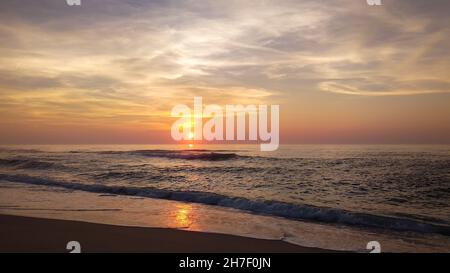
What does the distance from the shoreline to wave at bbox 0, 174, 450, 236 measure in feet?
12.2

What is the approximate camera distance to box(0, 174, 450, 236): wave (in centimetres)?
957

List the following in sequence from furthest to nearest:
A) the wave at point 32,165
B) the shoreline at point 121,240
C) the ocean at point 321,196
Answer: the wave at point 32,165
the ocean at point 321,196
the shoreline at point 121,240

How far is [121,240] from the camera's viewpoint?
707 centimetres

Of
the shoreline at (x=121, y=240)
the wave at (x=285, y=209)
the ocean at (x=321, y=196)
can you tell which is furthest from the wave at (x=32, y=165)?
the shoreline at (x=121, y=240)

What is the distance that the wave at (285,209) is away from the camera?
957 cm

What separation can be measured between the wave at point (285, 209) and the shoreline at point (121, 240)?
373 cm

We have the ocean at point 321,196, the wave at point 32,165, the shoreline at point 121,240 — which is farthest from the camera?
the wave at point 32,165

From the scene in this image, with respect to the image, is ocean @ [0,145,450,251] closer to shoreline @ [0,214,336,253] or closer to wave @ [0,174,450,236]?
wave @ [0,174,450,236]

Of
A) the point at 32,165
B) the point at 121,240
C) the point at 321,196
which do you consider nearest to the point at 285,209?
the point at 321,196

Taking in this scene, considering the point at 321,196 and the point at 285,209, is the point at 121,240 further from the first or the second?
the point at 321,196

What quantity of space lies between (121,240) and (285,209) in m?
6.05

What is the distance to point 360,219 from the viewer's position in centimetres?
1027

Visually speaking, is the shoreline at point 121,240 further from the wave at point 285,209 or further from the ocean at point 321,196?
the wave at point 285,209
